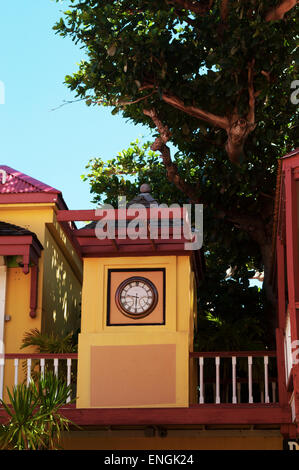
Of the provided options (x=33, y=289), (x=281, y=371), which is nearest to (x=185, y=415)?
(x=281, y=371)

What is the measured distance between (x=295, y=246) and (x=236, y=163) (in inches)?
284

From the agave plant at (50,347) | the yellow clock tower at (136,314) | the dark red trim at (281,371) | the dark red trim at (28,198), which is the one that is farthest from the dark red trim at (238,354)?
the dark red trim at (28,198)

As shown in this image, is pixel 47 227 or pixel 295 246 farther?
pixel 47 227

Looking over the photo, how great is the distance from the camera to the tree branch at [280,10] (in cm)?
1731

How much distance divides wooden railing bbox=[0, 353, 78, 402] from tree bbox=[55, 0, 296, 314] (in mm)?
5957

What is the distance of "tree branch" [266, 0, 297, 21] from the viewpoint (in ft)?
56.8

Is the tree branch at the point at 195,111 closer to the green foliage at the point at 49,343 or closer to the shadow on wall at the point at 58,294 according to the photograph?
the shadow on wall at the point at 58,294

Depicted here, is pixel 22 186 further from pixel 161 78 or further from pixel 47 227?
pixel 161 78

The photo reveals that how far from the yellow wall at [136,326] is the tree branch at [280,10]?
5.96 metres

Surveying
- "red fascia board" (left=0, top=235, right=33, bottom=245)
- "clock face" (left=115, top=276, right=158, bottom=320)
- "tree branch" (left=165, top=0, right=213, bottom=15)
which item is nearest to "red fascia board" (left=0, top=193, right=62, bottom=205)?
"red fascia board" (left=0, top=235, right=33, bottom=245)

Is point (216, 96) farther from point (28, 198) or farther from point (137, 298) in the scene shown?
point (137, 298)

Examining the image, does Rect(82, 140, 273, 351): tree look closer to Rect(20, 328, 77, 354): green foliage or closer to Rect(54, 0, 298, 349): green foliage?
Rect(54, 0, 298, 349): green foliage

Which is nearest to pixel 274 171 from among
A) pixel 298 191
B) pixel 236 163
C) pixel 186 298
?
pixel 236 163

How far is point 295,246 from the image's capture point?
38.6ft
